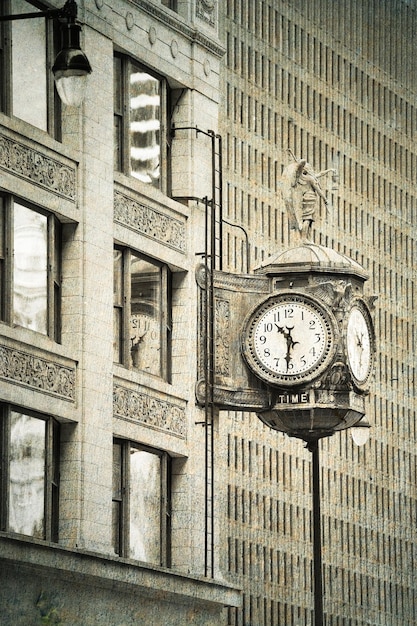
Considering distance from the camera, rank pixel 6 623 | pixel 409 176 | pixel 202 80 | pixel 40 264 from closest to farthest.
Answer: pixel 6 623
pixel 40 264
pixel 202 80
pixel 409 176

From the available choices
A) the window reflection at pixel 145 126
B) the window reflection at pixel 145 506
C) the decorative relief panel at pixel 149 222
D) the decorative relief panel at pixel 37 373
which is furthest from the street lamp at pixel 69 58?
the window reflection at pixel 145 506

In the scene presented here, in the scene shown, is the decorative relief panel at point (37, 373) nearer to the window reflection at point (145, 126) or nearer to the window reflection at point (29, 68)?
the window reflection at point (29, 68)

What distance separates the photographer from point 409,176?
13038 cm

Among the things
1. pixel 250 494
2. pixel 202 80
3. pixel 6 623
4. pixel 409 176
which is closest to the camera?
pixel 6 623

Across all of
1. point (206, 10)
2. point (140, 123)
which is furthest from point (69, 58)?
point (206, 10)

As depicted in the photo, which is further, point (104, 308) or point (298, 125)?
point (298, 125)

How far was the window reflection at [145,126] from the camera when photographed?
41219mm

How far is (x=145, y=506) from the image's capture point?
4075 cm

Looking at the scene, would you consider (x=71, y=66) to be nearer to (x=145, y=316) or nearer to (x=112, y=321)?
(x=112, y=321)

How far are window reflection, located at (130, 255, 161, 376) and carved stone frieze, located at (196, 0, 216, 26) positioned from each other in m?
4.96

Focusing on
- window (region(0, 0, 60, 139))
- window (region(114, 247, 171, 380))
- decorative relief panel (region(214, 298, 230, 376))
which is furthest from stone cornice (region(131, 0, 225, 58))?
decorative relief panel (region(214, 298, 230, 376))

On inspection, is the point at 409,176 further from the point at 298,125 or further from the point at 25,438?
the point at 25,438

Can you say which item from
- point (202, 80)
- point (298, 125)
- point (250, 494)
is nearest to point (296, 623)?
point (250, 494)

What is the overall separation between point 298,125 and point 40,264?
262 feet
